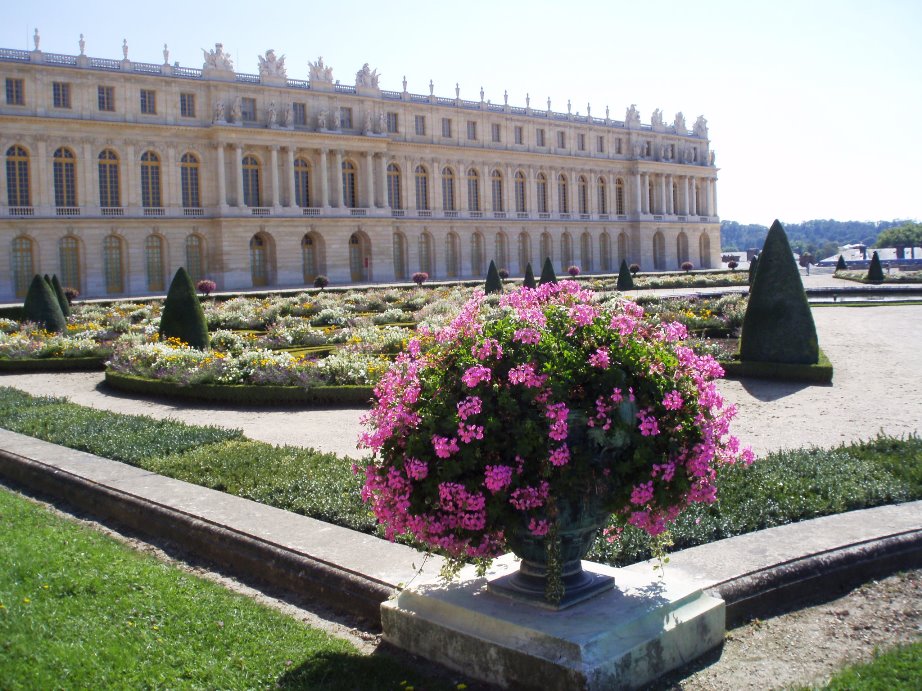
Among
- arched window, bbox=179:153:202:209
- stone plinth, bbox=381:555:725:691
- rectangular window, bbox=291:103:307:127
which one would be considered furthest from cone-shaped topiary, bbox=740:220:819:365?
rectangular window, bbox=291:103:307:127

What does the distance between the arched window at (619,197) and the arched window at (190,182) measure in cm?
3571

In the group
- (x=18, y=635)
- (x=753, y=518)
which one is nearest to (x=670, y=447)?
(x=753, y=518)

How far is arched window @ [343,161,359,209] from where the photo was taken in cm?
5609

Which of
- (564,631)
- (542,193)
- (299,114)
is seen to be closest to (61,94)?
(299,114)

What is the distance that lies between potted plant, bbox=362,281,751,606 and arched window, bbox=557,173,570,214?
64.8 metres

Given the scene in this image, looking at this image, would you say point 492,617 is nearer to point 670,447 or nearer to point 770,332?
point 670,447

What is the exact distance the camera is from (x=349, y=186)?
5616 centimetres

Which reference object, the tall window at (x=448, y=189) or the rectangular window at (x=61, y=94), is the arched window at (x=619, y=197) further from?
the rectangular window at (x=61, y=94)

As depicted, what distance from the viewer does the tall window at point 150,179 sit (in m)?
48.4

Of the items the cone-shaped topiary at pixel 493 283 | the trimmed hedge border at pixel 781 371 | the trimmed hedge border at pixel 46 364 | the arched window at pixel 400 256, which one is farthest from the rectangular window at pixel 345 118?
the trimmed hedge border at pixel 781 371

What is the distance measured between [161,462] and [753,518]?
594 cm

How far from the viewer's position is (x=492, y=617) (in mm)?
4668

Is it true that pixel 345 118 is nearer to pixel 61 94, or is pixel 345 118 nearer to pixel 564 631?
pixel 61 94

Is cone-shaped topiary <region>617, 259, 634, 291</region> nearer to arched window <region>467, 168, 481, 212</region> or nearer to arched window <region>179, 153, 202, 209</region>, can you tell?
arched window <region>467, 168, 481, 212</region>
